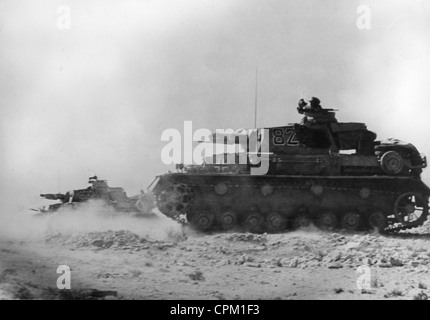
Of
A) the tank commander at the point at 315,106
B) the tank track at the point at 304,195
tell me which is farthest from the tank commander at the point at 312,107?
the tank track at the point at 304,195

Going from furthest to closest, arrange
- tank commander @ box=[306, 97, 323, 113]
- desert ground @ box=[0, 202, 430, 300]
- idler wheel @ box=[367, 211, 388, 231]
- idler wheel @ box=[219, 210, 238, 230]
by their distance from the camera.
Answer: tank commander @ box=[306, 97, 323, 113], idler wheel @ box=[367, 211, 388, 231], idler wheel @ box=[219, 210, 238, 230], desert ground @ box=[0, 202, 430, 300]

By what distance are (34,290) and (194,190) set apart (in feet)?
29.9

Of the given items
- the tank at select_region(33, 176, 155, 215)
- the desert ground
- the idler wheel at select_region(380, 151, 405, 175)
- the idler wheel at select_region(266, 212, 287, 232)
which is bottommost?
the desert ground

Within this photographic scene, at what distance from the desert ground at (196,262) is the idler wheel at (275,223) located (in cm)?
50

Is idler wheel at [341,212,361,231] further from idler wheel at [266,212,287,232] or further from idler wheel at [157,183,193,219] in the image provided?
idler wheel at [157,183,193,219]

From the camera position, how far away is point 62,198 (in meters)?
22.4

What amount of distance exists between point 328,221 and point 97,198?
314 inches

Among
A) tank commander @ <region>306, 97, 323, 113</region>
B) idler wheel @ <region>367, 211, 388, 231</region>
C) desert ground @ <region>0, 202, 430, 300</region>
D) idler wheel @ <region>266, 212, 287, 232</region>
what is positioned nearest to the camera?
desert ground @ <region>0, 202, 430, 300</region>

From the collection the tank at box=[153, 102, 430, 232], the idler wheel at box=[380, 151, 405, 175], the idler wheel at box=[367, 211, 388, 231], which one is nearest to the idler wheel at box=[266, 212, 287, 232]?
the tank at box=[153, 102, 430, 232]

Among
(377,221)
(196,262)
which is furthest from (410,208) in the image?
(196,262)

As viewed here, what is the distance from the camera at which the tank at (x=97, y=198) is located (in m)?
20.6

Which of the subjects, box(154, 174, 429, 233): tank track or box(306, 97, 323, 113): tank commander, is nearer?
box(154, 174, 429, 233): tank track

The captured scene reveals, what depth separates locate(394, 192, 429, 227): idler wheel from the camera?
19922 mm

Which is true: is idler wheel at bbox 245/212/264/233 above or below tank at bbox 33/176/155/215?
below
